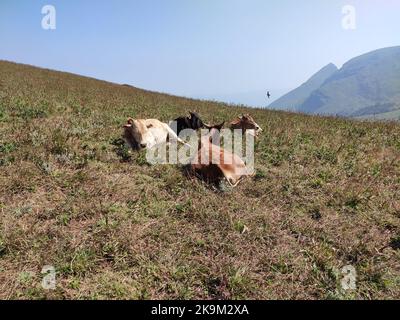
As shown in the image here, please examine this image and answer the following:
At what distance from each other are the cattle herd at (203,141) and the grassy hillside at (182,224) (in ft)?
1.14

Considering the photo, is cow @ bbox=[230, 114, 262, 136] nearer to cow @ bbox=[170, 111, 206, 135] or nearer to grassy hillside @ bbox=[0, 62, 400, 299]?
cow @ bbox=[170, 111, 206, 135]

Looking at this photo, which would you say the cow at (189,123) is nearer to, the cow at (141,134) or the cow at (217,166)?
the cow at (141,134)

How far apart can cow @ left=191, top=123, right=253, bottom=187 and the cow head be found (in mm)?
1790

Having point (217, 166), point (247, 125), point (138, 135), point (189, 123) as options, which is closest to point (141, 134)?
point (138, 135)

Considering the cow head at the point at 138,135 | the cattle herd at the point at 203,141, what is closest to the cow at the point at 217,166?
the cattle herd at the point at 203,141

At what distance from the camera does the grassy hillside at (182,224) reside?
16.7 ft

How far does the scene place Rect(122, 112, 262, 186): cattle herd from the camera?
26.1 feet

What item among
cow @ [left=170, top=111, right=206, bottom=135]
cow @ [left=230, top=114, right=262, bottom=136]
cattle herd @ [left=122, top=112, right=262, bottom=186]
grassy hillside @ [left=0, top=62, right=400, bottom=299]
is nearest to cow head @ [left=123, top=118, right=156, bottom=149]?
cattle herd @ [left=122, top=112, right=262, bottom=186]

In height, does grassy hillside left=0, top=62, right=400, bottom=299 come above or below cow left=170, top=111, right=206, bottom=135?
below

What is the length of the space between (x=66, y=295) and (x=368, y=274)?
14.0 feet

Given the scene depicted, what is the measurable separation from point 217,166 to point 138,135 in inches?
110

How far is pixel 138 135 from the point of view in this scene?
9.62 m

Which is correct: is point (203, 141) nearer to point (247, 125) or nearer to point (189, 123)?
point (189, 123)

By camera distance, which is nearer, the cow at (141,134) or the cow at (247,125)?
the cow at (141,134)
